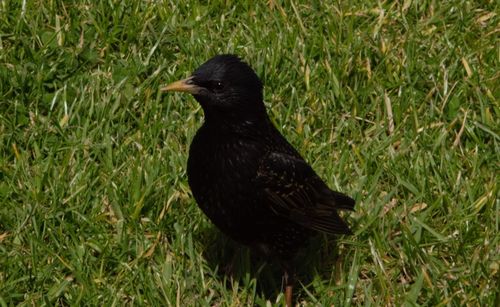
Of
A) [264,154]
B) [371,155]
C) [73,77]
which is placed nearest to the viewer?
[264,154]

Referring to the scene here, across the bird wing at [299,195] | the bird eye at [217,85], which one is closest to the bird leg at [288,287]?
the bird wing at [299,195]

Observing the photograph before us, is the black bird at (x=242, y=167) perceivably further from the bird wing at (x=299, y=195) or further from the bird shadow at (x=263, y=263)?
the bird shadow at (x=263, y=263)

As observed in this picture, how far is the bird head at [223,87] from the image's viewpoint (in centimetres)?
549

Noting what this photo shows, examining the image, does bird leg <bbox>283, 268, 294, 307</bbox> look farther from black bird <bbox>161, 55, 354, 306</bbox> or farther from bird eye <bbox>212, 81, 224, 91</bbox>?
bird eye <bbox>212, 81, 224, 91</bbox>

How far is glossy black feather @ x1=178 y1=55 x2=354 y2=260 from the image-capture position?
5527 mm

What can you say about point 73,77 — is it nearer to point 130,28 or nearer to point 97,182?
point 130,28

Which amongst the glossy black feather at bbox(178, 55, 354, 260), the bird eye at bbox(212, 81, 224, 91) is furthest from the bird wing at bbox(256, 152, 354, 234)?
the bird eye at bbox(212, 81, 224, 91)

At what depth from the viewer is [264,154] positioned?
5684 mm

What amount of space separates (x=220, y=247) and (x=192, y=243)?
0.67 ft

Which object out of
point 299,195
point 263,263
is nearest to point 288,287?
point 263,263

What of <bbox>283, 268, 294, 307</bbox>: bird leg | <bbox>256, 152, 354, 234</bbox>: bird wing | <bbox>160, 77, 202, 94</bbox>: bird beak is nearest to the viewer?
<bbox>160, 77, 202, 94</bbox>: bird beak

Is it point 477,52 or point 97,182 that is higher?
point 477,52

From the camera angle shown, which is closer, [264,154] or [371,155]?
[264,154]

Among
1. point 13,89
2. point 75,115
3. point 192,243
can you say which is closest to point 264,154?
point 192,243
